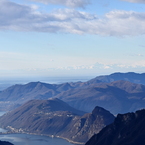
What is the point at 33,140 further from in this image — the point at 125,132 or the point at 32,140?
the point at 125,132

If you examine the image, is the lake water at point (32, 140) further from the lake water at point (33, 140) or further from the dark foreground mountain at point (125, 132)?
the dark foreground mountain at point (125, 132)

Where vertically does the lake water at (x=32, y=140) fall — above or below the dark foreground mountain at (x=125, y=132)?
below

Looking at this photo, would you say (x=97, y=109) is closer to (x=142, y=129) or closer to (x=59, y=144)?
(x=59, y=144)

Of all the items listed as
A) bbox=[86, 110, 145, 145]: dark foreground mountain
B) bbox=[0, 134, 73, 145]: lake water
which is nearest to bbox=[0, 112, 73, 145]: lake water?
bbox=[0, 134, 73, 145]: lake water

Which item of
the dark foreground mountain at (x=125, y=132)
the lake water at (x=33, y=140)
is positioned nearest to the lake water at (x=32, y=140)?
the lake water at (x=33, y=140)

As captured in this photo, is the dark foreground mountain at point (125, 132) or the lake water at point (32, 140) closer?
the dark foreground mountain at point (125, 132)

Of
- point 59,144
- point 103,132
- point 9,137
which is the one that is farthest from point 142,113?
point 9,137

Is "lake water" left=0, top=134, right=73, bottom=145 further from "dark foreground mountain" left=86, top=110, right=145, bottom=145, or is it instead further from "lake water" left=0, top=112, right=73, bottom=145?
"dark foreground mountain" left=86, top=110, right=145, bottom=145

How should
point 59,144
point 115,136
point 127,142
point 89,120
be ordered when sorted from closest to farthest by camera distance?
point 127,142, point 115,136, point 59,144, point 89,120

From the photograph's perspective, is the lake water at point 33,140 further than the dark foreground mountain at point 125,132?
Yes
